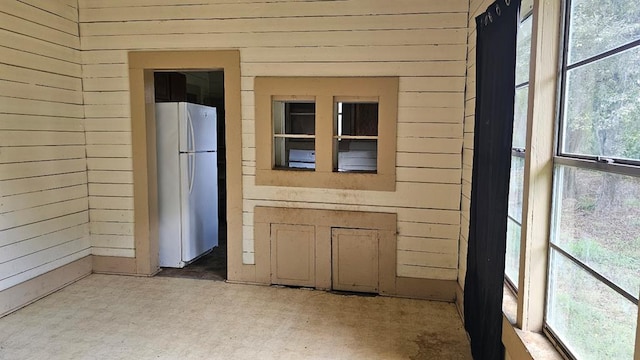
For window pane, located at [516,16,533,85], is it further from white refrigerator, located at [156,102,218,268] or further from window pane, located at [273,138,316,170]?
white refrigerator, located at [156,102,218,268]

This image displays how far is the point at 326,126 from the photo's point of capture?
12.2 ft

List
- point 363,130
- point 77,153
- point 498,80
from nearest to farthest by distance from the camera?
point 498,80 < point 77,153 < point 363,130

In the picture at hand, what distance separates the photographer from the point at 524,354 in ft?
6.26

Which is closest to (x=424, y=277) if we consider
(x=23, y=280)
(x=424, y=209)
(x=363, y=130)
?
(x=424, y=209)

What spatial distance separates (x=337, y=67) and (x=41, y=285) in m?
3.20

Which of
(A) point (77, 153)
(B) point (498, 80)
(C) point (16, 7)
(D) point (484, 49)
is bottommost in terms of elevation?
(A) point (77, 153)

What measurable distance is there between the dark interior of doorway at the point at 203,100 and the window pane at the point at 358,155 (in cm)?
177

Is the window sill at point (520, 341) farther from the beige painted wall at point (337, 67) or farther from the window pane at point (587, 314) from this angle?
the beige painted wall at point (337, 67)

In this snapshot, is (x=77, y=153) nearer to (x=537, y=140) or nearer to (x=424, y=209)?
(x=424, y=209)

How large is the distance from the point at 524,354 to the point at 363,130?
3341 millimetres

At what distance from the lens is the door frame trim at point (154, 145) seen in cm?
386

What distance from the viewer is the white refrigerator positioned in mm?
4270

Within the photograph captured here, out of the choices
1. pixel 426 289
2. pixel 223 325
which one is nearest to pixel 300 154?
pixel 426 289

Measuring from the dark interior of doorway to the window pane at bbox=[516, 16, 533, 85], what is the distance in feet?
10.3
